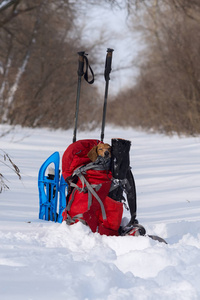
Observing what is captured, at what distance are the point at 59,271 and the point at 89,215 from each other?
2.93ft

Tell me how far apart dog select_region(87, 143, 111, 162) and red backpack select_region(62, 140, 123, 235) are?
0.05 meters

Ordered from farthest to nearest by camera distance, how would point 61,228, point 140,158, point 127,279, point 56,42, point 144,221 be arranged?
point 56,42, point 140,158, point 144,221, point 61,228, point 127,279

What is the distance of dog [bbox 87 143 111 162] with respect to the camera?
10.4ft

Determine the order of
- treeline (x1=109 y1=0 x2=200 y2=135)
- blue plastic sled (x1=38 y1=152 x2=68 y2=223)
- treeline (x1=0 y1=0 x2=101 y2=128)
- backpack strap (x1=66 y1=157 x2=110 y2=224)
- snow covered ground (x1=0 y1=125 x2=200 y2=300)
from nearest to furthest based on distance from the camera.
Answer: snow covered ground (x1=0 y1=125 x2=200 y2=300) → backpack strap (x1=66 y1=157 x2=110 y2=224) → blue plastic sled (x1=38 y1=152 x2=68 y2=223) → treeline (x1=109 y1=0 x2=200 y2=135) → treeline (x1=0 y1=0 x2=101 y2=128)

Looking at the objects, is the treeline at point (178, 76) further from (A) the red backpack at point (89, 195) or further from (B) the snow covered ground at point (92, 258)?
(A) the red backpack at point (89, 195)

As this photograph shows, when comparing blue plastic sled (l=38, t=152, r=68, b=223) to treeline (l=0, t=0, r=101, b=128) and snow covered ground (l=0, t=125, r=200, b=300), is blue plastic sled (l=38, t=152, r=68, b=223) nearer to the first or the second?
snow covered ground (l=0, t=125, r=200, b=300)

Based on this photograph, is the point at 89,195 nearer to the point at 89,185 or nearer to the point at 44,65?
the point at 89,185

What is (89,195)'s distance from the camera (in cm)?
312

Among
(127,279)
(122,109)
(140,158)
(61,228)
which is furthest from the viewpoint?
(122,109)

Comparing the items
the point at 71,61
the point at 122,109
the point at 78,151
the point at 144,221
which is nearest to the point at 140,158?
the point at 144,221

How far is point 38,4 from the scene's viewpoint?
1330 centimetres

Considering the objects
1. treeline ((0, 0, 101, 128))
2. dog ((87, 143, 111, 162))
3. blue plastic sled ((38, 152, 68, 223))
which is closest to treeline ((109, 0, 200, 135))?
treeline ((0, 0, 101, 128))

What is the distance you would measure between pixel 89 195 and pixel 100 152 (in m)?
0.31

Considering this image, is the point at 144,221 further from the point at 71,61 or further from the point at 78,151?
the point at 71,61
